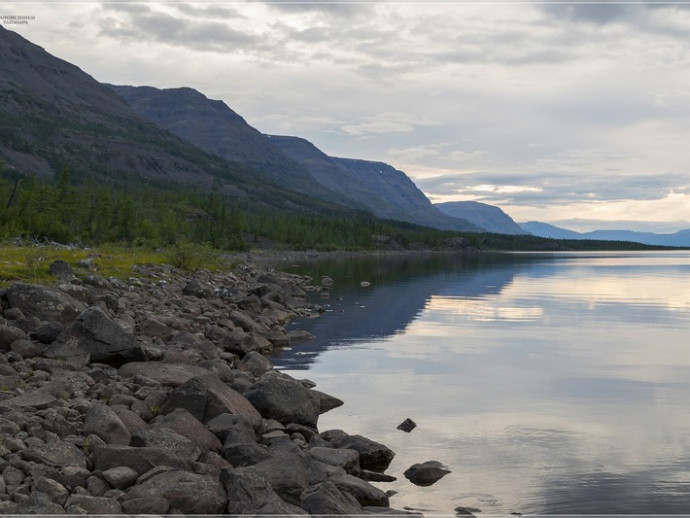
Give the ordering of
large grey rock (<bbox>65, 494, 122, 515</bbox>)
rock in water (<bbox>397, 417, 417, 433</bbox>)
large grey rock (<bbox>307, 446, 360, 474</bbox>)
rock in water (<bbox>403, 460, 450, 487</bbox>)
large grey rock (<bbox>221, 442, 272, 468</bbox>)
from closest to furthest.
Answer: large grey rock (<bbox>65, 494, 122, 515</bbox>) → large grey rock (<bbox>221, 442, 272, 468</bbox>) → large grey rock (<bbox>307, 446, 360, 474</bbox>) → rock in water (<bbox>403, 460, 450, 487</bbox>) → rock in water (<bbox>397, 417, 417, 433</bbox>)

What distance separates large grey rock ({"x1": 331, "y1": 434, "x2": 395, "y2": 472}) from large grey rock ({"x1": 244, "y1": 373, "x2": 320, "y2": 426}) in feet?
6.21

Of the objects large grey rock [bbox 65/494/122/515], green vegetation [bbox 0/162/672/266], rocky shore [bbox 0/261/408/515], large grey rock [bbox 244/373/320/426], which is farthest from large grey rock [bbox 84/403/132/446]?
green vegetation [bbox 0/162/672/266]

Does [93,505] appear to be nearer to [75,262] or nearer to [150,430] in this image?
[150,430]

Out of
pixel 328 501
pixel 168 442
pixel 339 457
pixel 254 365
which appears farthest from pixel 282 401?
pixel 254 365

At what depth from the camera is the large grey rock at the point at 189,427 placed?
15.1 m

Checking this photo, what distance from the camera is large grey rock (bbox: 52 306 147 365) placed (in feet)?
67.5

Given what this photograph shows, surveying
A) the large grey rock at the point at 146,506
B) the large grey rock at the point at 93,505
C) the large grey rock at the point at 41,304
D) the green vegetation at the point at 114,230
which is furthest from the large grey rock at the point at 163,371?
the green vegetation at the point at 114,230

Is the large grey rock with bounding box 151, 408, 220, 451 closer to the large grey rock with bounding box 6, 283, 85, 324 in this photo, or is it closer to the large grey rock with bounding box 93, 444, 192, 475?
the large grey rock with bounding box 93, 444, 192, 475

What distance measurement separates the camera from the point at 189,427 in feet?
50.3

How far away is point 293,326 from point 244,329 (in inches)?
291

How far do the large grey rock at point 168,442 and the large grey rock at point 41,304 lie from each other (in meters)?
11.7

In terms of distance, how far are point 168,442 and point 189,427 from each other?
3.86 feet

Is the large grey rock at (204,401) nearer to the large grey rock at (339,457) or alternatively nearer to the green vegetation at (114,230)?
the large grey rock at (339,457)

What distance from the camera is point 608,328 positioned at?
44.6m
